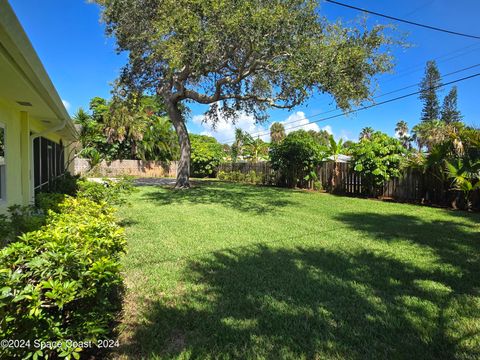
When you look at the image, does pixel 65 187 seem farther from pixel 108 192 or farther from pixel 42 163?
pixel 108 192

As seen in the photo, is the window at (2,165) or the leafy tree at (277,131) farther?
the leafy tree at (277,131)

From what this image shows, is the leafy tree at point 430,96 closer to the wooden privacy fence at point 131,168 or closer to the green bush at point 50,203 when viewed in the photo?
the wooden privacy fence at point 131,168

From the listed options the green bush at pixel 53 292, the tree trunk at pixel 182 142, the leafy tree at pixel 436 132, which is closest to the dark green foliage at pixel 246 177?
the tree trunk at pixel 182 142

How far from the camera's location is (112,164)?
89.5 feet

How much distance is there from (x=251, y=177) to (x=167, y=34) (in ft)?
44.1

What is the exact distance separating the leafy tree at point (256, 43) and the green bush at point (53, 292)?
885 centimetres

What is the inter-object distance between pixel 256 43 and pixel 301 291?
8584 mm

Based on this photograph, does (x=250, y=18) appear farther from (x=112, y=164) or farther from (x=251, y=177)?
(x=112, y=164)

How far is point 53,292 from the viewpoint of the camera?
2.17 m

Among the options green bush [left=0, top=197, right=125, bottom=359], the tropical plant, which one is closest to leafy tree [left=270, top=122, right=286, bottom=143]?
the tropical plant

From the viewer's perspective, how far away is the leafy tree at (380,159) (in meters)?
13.2

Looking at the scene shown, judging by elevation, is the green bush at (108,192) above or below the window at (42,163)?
below

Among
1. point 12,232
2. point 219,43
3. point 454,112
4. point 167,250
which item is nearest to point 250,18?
point 219,43

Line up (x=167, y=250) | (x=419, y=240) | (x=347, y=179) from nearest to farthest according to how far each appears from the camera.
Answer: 1. (x=167, y=250)
2. (x=419, y=240)
3. (x=347, y=179)
